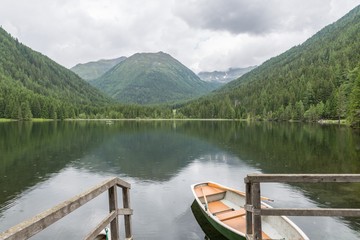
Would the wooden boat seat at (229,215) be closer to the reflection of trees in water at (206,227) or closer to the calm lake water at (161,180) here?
the reflection of trees in water at (206,227)

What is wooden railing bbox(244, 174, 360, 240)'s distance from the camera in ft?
33.1

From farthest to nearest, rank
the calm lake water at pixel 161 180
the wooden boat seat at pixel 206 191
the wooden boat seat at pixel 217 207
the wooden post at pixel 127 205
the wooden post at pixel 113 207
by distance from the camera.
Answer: the wooden boat seat at pixel 206 191 → the wooden boat seat at pixel 217 207 → the calm lake water at pixel 161 180 → the wooden post at pixel 127 205 → the wooden post at pixel 113 207

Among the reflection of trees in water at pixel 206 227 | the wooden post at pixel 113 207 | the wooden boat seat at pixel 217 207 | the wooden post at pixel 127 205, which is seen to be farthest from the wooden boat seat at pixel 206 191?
the wooden post at pixel 113 207

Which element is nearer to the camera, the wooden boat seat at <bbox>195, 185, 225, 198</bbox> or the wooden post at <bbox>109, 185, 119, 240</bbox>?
the wooden post at <bbox>109, 185, 119, 240</bbox>

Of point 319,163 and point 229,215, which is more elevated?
point 229,215

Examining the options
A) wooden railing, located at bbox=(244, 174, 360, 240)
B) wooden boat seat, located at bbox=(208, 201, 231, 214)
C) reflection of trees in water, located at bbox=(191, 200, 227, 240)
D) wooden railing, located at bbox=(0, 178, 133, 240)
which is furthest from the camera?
wooden boat seat, located at bbox=(208, 201, 231, 214)

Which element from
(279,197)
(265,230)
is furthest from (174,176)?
(265,230)

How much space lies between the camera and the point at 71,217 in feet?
74.9

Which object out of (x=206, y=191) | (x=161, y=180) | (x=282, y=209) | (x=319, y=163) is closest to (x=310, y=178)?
(x=282, y=209)

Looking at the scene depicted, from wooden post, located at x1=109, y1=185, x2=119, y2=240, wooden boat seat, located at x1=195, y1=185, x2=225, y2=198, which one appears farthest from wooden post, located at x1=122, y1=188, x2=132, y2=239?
wooden boat seat, located at x1=195, y1=185, x2=225, y2=198

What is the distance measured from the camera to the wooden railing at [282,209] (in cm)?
1009

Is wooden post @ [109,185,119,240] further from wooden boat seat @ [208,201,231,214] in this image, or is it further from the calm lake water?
wooden boat seat @ [208,201,231,214]

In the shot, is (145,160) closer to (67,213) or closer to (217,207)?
(217,207)

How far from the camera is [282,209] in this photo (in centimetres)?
1100
